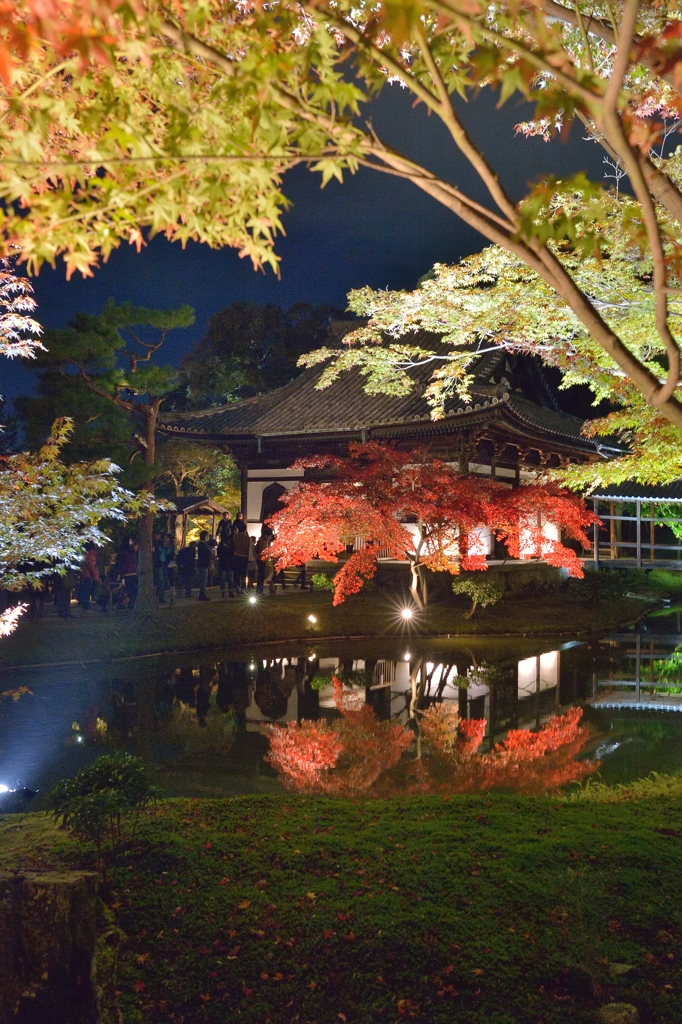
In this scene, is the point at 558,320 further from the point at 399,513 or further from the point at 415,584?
the point at 415,584

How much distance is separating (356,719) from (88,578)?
9317 millimetres

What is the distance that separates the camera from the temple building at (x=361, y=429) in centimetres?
2127

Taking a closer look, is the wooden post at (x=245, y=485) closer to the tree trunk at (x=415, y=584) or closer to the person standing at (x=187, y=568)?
the person standing at (x=187, y=568)

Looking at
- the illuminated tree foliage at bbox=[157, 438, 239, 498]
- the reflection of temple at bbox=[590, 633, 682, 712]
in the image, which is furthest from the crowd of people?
the illuminated tree foliage at bbox=[157, 438, 239, 498]

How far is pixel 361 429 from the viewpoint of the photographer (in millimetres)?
21938

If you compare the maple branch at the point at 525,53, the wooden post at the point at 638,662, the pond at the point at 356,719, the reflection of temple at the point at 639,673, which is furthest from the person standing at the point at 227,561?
the maple branch at the point at 525,53

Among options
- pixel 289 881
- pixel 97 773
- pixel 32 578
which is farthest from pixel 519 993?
pixel 32 578

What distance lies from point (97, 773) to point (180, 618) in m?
A: 11.0

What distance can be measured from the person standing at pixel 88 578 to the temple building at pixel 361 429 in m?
7.70

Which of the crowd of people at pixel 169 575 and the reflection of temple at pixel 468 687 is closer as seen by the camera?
the reflection of temple at pixel 468 687

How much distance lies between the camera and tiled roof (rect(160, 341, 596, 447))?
2191 centimetres

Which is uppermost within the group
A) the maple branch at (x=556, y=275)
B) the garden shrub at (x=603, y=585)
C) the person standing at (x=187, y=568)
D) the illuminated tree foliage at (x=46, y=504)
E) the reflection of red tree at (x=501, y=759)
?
the maple branch at (x=556, y=275)

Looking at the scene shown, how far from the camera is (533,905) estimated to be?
14.4 feet

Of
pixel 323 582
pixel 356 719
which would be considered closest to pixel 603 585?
pixel 323 582
